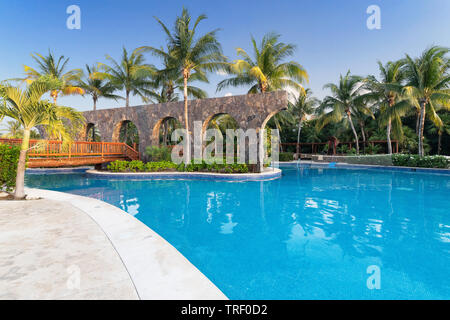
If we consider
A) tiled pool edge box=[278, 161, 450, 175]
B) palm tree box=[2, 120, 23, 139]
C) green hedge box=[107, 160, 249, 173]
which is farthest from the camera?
tiled pool edge box=[278, 161, 450, 175]

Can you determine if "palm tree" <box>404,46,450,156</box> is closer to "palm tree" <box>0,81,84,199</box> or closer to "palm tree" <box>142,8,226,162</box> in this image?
"palm tree" <box>142,8,226,162</box>

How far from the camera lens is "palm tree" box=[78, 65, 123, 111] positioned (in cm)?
1934

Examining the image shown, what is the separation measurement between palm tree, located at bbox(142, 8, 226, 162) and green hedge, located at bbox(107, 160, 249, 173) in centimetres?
329

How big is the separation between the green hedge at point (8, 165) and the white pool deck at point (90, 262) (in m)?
3.05

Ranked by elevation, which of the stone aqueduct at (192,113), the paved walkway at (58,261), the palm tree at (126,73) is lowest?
the paved walkway at (58,261)

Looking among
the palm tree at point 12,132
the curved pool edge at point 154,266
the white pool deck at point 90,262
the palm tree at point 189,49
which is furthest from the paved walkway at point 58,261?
the palm tree at point 189,49

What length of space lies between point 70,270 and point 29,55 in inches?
915

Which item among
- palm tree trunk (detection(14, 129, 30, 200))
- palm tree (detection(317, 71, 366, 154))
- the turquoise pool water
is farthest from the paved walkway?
palm tree (detection(317, 71, 366, 154))

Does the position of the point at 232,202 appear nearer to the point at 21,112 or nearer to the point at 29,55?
the point at 21,112

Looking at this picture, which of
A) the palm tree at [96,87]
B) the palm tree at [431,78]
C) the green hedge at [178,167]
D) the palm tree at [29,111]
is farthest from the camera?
the palm tree at [96,87]

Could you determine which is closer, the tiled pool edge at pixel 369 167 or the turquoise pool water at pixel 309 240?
the turquoise pool water at pixel 309 240

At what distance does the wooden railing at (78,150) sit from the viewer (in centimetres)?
1026

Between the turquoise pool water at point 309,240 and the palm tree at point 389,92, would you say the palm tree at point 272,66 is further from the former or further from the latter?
the turquoise pool water at point 309,240
